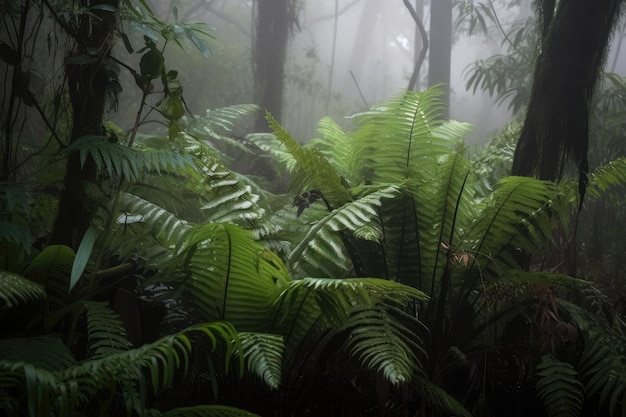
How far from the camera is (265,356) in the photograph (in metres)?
1.43

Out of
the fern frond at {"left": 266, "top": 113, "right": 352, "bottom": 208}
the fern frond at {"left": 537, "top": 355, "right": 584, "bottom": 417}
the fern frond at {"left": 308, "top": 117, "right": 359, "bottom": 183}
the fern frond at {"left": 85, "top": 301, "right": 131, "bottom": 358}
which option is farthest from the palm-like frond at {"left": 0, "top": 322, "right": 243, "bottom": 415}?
the fern frond at {"left": 308, "top": 117, "right": 359, "bottom": 183}

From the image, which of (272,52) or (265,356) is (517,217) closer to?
(265,356)

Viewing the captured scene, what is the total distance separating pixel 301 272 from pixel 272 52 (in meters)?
4.67

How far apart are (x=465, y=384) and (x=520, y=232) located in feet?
2.33

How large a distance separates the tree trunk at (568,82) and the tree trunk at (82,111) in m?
1.99

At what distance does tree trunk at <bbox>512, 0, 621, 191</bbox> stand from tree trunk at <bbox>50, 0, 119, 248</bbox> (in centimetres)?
199

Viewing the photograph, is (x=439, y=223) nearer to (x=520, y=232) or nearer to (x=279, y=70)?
(x=520, y=232)

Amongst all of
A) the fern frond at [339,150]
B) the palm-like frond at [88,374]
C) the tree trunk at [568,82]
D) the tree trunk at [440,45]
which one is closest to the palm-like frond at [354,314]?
the palm-like frond at [88,374]

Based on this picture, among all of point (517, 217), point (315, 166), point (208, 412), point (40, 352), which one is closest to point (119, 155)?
point (40, 352)

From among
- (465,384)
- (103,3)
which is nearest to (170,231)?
(103,3)

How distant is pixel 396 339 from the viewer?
1.61 metres

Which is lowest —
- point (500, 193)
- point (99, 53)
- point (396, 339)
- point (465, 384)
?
point (465, 384)

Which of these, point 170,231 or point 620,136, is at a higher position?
point 620,136

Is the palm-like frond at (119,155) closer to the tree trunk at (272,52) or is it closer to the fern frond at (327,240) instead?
the fern frond at (327,240)
